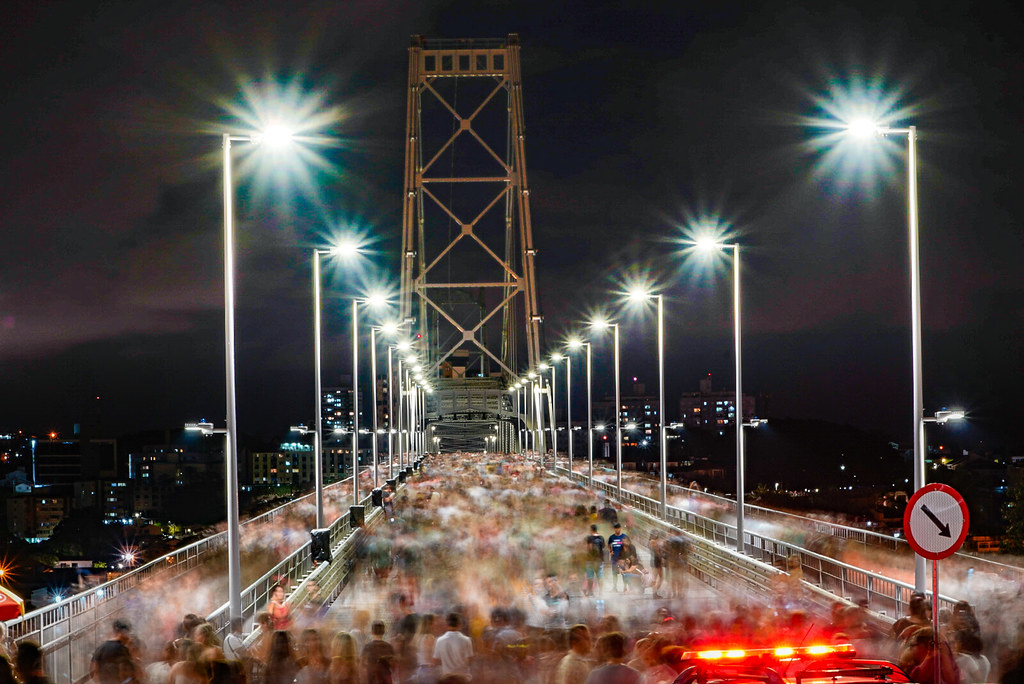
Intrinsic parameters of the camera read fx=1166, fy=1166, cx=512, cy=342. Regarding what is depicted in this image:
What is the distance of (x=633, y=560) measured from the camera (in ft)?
55.9

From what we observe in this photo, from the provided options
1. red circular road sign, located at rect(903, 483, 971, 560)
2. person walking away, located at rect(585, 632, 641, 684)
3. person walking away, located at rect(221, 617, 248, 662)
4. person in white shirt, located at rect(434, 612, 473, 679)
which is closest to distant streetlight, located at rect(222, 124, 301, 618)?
person walking away, located at rect(221, 617, 248, 662)

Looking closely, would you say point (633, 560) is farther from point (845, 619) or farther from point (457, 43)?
point (457, 43)

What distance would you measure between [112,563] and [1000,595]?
96.0 m

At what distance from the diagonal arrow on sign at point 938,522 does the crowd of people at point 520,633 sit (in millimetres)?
686

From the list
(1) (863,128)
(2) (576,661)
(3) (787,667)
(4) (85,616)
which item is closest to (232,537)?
(4) (85,616)

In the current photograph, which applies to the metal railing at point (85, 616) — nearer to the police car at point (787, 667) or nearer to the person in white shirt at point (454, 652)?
the person in white shirt at point (454, 652)

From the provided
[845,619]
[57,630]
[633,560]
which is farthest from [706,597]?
[57,630]

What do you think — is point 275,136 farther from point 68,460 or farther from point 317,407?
point 68,460

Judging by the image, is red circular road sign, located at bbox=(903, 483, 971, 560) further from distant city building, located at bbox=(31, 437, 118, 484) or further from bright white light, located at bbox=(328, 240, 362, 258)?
distant city building, located at bbox=(31, 437, 118, 484)

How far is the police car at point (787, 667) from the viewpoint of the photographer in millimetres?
5434

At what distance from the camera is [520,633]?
30.7 ft

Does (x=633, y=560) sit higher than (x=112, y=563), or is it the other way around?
(x=633, y=560)

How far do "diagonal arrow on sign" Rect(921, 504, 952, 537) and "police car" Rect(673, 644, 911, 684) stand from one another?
1794 millimetres

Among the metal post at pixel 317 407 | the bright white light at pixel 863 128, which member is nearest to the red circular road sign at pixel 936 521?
the bright white light at pixel 863 128
